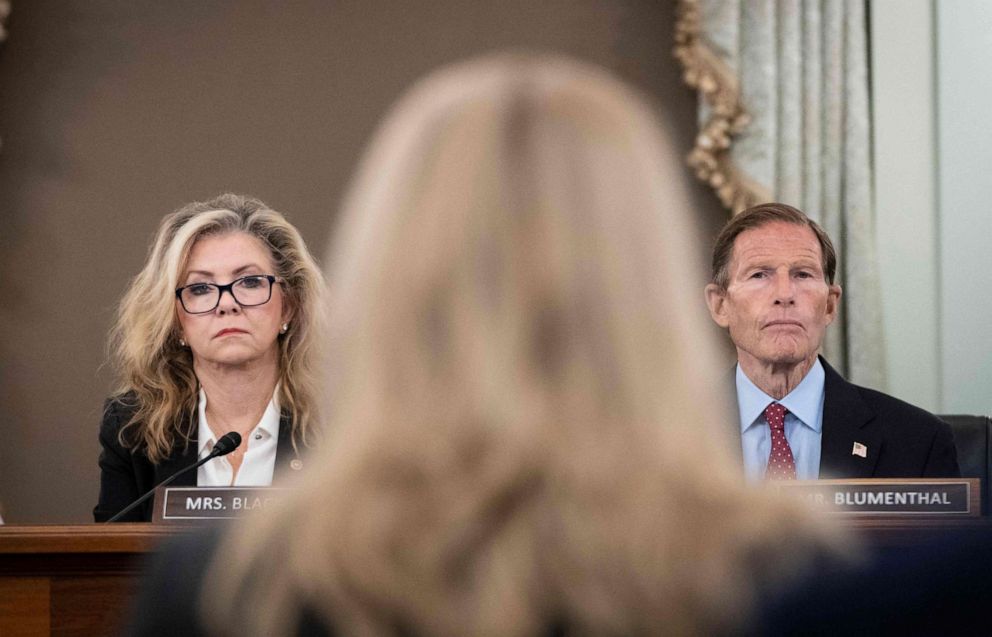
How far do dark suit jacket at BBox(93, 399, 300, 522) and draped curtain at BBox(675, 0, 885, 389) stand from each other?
193 cm

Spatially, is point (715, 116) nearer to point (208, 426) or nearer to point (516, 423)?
point (208, 426)

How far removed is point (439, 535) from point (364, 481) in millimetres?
63

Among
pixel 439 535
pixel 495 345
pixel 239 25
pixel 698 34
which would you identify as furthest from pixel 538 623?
pixel 239 25

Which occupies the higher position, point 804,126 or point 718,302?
point 804,126

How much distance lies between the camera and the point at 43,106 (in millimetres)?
4465

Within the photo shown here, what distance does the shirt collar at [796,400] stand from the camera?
2.71 m

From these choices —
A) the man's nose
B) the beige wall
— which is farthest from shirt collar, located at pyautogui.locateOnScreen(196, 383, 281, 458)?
the beige wall

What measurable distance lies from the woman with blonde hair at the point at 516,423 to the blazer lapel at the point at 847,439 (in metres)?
1.72

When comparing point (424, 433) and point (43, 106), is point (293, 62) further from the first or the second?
point (424, 433)

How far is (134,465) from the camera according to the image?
114 inches

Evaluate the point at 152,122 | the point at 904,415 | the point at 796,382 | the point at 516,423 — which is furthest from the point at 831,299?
the point at 152,122

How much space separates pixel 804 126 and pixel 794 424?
174cm

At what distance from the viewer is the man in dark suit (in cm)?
263

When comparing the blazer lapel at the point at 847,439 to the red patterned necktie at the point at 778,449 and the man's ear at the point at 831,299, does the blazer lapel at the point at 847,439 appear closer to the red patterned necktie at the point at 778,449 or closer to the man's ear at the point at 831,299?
the red patterned necktie at the point at 778,449
